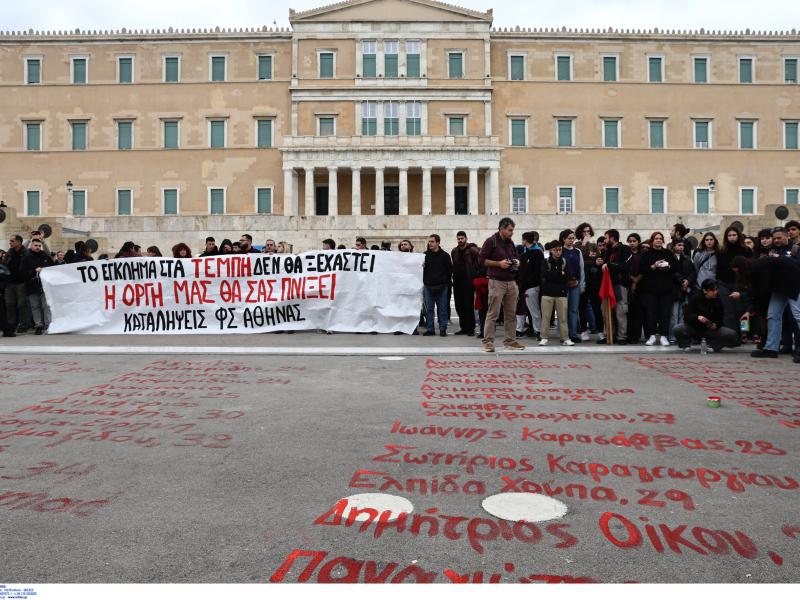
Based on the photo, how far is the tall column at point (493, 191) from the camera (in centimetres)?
4528

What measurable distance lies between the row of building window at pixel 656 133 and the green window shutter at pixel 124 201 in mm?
24082

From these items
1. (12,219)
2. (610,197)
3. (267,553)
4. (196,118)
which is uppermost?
(196,118)

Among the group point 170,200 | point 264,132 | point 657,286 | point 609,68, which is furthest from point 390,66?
point 657,286

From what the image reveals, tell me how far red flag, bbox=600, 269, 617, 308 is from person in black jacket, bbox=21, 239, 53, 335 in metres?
9.50

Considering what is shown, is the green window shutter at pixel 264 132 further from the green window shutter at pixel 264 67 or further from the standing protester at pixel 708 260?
the standing protester at pixel 708 260

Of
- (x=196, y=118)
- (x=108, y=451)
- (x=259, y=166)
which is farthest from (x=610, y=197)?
(x=108, y=451)

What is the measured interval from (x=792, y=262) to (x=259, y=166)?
4087 centimetres

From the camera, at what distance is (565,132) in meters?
47.3

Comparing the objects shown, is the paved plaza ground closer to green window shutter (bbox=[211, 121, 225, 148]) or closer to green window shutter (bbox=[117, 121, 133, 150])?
green window shutter (bbox=[211, 121, 225, 148])

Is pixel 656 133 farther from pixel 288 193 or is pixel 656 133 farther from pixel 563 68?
pixel 288 193

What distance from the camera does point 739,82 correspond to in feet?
156

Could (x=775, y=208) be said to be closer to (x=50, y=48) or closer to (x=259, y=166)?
(x=259, y=166)

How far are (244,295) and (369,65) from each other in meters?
37.0
